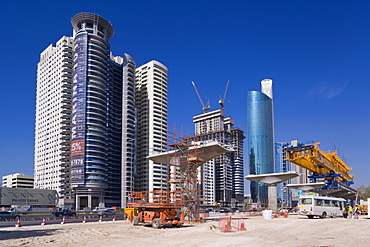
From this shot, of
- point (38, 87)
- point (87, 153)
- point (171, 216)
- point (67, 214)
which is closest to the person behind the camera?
point (171, 216)

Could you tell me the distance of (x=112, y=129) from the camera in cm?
14300

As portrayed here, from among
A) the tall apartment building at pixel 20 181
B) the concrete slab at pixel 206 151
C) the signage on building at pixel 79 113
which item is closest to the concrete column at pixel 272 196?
the concrete slab at pixel 206 151

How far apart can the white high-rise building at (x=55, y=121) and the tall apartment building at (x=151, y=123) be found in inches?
1303

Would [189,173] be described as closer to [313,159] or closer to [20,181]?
[313,159]

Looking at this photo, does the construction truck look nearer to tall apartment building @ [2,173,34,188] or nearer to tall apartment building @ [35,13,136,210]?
tall apartment building @ [35,13,136,210]

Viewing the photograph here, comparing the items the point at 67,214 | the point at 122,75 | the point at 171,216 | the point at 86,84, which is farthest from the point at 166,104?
the point at 171,216

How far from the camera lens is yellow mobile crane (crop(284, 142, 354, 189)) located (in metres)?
60.6

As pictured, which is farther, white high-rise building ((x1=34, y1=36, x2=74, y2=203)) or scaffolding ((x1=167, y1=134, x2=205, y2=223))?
white high-rise building ((x1=34, y1=36, x2=74, y2=203))

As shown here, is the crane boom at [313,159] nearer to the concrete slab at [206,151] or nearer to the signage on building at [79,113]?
the concrete slab at [206,151]

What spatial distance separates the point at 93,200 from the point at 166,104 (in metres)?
56.8

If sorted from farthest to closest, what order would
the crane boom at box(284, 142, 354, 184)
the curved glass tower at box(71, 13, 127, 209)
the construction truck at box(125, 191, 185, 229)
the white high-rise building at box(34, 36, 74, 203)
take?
1. the white high-rise building at box(34, 36, 74, 203)
2. the curved glass tower at box(71, 13, 127, 209)
3. the crane boom at box(284, 142, 354, 184)
4. the construction truck at box(125, 191, 185, 229)

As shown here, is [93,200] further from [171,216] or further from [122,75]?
[171,216]

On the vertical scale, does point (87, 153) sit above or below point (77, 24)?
below

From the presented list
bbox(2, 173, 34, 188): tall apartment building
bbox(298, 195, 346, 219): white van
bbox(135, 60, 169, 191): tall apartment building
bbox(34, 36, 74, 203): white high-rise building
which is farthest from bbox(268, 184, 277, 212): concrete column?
bbox(2, 173, 34, 188): tall apartment building
